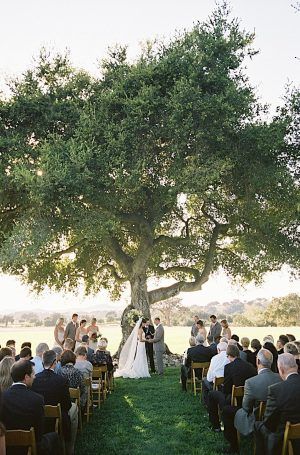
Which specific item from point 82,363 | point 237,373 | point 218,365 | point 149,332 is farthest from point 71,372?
point 149,332

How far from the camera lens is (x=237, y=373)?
10.1 m

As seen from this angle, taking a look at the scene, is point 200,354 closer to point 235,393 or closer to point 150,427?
point 150,427

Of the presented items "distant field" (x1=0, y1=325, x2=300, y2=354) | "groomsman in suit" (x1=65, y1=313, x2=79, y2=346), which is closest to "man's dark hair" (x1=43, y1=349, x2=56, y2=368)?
"groomsman in suit" (x1=65, y1=313, x2=79, y2=346)

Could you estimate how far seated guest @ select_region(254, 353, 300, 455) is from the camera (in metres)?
7.16

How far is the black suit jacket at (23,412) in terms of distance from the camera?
22.5ft

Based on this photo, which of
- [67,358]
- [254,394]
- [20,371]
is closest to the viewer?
[20,371]

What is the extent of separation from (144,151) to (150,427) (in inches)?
590

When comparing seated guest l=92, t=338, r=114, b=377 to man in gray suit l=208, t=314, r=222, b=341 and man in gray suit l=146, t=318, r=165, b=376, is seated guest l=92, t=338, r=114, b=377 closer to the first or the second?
man in gray suit l=146, t=318, r=165, b=376

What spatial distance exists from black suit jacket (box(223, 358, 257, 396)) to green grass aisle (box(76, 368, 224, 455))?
45.3 inches

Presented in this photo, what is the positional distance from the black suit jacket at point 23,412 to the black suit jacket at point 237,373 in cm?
446

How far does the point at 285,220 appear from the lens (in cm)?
2744

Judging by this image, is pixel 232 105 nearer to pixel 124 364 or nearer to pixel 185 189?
pixel 185 189

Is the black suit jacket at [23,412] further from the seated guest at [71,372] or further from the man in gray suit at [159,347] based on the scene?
the man in gray suit at [159,347]

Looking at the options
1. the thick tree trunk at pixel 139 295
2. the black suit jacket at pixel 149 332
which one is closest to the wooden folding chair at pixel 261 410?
the black suit jacket at pixel 149 332
